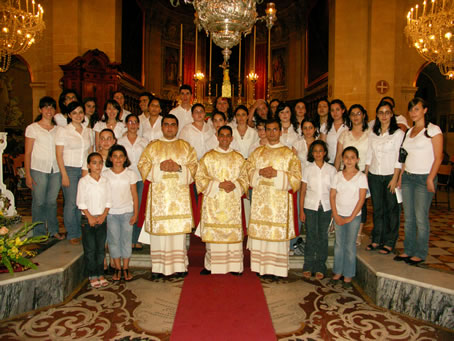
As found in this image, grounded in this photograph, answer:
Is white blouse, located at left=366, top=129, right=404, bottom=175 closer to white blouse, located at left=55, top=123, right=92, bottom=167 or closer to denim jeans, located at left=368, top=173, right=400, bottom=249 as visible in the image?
denim jeans, located at left=368, top=173, right=400, bottom=249

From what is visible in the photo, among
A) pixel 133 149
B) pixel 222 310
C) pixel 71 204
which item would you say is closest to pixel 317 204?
pixel 222 310

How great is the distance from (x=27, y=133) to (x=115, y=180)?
157cm

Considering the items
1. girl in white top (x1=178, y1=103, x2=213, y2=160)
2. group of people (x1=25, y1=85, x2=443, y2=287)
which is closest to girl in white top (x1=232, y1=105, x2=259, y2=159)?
girl in white top (x1=178, y1=103, x2=213, y2=160)

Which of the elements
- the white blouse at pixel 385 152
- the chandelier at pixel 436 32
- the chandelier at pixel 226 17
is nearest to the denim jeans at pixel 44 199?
the chandelier at pixel 226 17

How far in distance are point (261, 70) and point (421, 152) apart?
1400 cm

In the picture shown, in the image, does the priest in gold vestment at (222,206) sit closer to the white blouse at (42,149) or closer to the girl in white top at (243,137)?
the girl in white top at (243,137)

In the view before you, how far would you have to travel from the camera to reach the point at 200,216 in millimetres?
4664

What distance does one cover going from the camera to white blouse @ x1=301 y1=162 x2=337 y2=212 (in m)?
4.45

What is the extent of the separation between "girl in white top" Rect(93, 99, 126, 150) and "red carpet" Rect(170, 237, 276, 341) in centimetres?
222

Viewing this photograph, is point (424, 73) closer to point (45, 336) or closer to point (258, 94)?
point (258, 94)

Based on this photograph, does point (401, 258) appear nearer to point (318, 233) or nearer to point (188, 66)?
point (318, 233)

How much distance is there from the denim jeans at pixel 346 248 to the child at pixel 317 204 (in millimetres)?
154

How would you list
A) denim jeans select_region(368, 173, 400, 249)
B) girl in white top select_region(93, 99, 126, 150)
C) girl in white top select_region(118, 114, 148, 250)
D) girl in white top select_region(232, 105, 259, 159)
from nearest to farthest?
denim jeans select_region(368, 173, 400, 249)
girl in white top select_region(118, 114, 148, 250)
girl in white top select_region(93, 99, 126, 150)
girl in white top select_region(232, 105, 259, 159)

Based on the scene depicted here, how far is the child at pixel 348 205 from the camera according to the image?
429 centimetres
